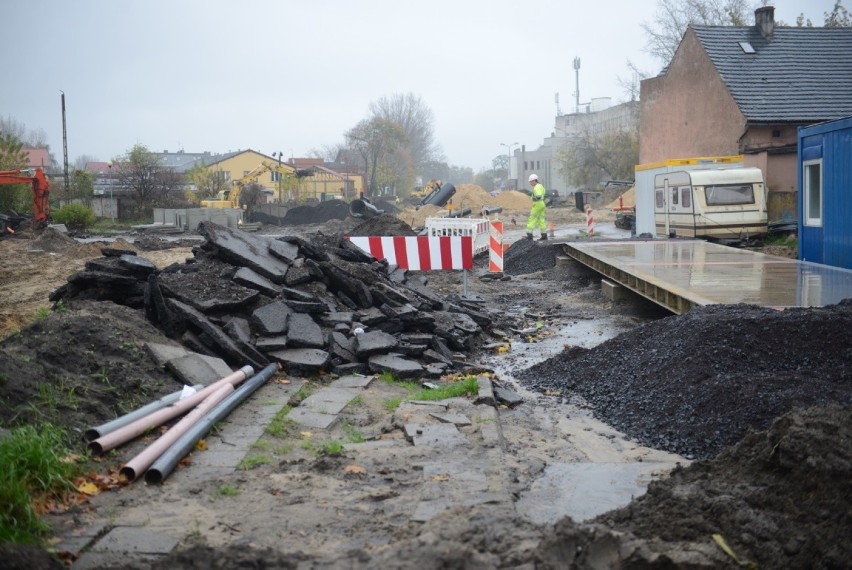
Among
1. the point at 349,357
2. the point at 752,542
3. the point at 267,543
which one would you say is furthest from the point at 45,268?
the point at 752,542

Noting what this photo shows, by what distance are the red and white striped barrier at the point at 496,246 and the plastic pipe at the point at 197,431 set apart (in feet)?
32.9

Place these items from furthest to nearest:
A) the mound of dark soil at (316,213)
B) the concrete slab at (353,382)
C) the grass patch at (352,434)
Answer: the mound of dark soil at (316,213) < the concrete slab at (353,382) < the grass patch at (352,434)

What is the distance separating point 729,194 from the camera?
2314 cm

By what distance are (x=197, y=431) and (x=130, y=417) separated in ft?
1.61

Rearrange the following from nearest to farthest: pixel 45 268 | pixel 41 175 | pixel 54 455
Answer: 1. pixel 54 455
2. pixel 45 268
3. pixel 41 175

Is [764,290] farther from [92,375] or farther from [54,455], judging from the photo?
[54,455]

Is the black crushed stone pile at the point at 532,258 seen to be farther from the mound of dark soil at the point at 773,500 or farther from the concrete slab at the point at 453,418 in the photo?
the mound of dark soil at the point at 773,500

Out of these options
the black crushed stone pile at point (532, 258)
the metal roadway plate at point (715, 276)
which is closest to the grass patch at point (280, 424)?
the metal roadway plate at point (715, 276)

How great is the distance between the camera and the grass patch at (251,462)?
215 inches

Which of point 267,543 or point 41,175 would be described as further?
point 41,175

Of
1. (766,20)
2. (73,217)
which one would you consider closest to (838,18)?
(766,20)

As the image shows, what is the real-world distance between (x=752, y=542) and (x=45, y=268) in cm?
2099

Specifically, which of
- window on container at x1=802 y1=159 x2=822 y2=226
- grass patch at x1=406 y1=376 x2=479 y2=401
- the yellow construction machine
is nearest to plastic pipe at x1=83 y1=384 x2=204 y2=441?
grass patch at x1=406 y1=376 x2=479 y2=401

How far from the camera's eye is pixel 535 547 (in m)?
3.51
